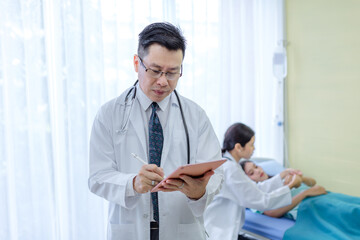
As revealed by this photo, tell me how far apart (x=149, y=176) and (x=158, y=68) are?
0.42 metres

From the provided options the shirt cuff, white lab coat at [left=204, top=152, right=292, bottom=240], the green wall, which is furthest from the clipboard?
the green wall

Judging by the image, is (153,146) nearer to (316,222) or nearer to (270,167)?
(316,222)

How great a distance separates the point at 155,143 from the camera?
59.4 inches

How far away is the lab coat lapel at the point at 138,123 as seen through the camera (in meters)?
1.49

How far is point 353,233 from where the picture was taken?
2.13 metres

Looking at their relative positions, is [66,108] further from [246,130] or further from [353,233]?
[353,233]

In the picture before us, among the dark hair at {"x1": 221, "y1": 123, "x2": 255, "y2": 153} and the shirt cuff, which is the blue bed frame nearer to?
the dark hair at {"x1": 221, "y1": 123, "x2": 255, "y2": 153}

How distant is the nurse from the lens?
7.64 feet

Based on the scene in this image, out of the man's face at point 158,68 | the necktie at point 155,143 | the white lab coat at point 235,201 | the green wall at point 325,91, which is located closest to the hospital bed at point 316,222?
the white lab coat at point 235,201

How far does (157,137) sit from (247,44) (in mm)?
2161

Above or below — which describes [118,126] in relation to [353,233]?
above

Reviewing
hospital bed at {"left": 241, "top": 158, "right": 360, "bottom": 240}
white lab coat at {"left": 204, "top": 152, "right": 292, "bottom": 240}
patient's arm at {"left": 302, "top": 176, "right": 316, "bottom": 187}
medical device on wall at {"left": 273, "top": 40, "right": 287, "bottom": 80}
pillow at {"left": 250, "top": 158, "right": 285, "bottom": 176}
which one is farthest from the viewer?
medical device on wall at {"left": 273, "top": 40, "right": 287, "bottom": 80}

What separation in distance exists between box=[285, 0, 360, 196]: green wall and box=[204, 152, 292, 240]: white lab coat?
1007 mm

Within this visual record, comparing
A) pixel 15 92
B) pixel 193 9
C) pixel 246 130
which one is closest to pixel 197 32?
pixel 193 9
